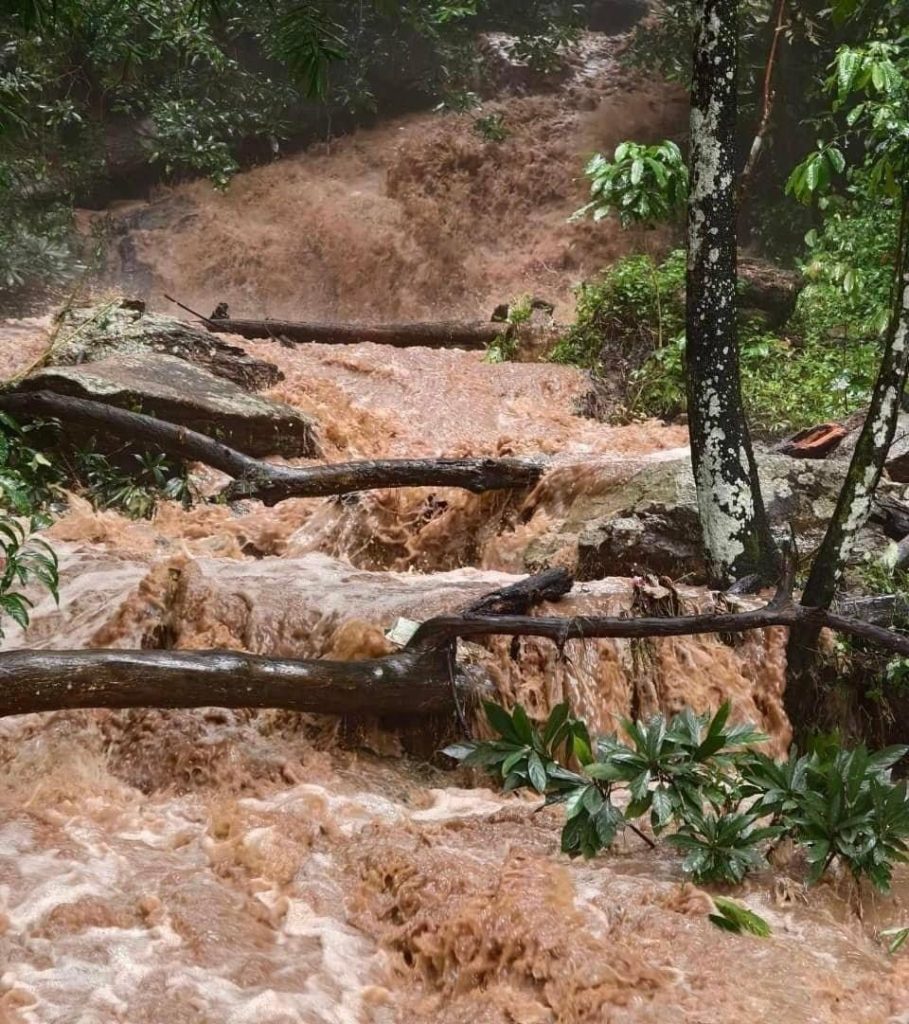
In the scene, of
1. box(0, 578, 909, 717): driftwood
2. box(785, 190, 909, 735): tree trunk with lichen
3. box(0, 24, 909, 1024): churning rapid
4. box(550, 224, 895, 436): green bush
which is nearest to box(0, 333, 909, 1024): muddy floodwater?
box(0, 24, 909, 1024): churning rapid

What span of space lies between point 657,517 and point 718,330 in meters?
1.37

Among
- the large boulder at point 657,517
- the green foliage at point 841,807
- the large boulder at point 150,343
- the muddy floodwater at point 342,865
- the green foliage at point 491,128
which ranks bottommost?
the muddy floodwater at point 342,865

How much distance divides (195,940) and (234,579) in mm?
2899

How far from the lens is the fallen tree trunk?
40.0 ft

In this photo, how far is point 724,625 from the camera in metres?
4.32

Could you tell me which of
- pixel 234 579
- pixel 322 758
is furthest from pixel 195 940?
pixel 234 579

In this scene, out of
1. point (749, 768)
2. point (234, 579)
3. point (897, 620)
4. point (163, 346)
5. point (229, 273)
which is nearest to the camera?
point (749, 768)

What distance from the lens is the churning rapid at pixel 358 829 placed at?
9.32ft

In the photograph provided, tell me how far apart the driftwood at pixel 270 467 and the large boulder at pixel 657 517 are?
1.99 feet

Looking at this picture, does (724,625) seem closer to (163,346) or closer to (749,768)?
(749,768)

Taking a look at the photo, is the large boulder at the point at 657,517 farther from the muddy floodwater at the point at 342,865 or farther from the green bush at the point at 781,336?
the green bush at the point at 781,336

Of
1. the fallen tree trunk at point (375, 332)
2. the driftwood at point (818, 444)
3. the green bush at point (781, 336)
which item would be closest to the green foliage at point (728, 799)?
the driftwood at point (818, 444)

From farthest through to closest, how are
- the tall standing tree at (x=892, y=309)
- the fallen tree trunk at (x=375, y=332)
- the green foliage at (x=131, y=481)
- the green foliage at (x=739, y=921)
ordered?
the fallen tree trunk at (x=375, y=332)
the green foliage at (x=131, y=481)
the tall standing tree at (x=892, y=309)
the green foliage at (x=739, y=921)

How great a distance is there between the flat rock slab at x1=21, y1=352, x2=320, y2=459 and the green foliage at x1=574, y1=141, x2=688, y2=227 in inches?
160
